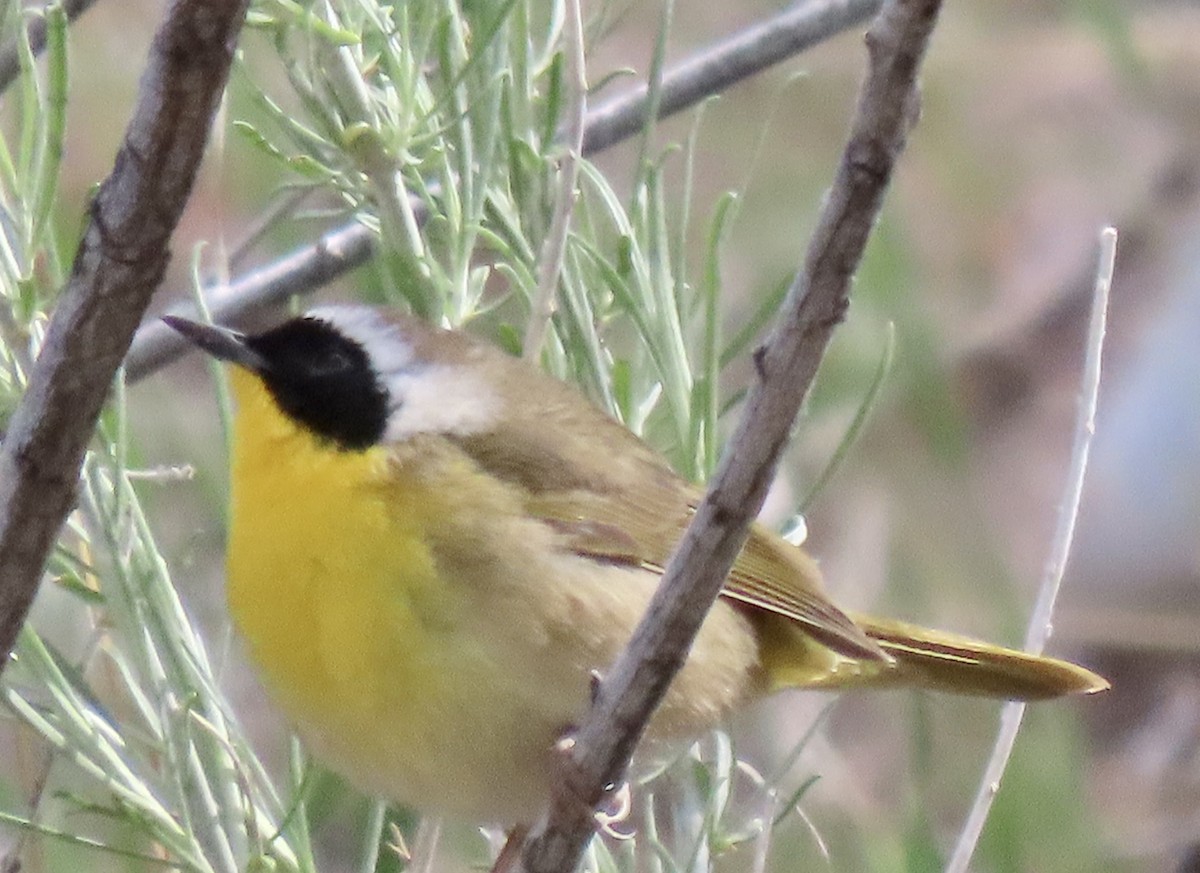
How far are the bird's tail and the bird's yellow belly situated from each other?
0.29 meters

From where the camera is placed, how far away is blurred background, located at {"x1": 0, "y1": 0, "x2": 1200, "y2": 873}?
3410mm

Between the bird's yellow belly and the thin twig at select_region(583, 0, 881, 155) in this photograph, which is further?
the thin twig at select_region(583, 0, 881, 155)

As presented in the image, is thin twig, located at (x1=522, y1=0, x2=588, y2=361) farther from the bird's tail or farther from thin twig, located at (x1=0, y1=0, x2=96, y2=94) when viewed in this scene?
the bird's tail

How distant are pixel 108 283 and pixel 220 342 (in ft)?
2.42

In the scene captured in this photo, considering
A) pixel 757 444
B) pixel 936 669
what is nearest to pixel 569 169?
pixel 757 444

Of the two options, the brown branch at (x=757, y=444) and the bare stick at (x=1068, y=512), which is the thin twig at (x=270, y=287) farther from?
the brown branch at (x=757, y=444)

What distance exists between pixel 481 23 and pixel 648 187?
9.5 inches

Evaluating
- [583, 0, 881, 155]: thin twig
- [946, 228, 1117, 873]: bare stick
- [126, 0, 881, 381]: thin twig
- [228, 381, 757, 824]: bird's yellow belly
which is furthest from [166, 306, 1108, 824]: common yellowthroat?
[583, 0, 881, 155]: thin twig

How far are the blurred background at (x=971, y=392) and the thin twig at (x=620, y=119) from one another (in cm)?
21

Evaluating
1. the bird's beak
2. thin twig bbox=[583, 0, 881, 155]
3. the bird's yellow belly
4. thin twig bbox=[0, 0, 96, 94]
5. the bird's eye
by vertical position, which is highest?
thin twig bbox=[583, 0, 881, 155]

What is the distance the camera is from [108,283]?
4.11 feet

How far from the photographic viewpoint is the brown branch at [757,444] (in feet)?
3.54

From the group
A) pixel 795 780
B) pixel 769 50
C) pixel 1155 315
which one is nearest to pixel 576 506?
pixel 769 50

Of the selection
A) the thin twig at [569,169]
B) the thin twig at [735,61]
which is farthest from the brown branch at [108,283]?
the thin twig at [735,61]
